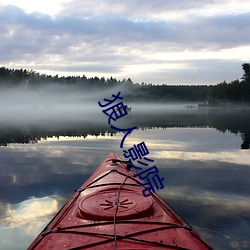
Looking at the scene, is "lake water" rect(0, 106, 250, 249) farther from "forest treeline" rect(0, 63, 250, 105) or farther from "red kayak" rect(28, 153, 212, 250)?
"forest treeline" rect(0, 63, 250, 105)

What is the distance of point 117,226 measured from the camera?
479 cm

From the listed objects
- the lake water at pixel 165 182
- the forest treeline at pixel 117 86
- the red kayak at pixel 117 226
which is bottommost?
the lake water at pixel 165 182

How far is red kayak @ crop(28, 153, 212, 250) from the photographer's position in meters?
4.34

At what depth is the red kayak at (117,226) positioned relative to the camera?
14.2ft

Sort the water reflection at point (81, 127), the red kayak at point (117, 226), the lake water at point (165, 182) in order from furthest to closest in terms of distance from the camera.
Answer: the water reflection at point (81, 127) < the lake water at point (165, 182) < the red kayak at point (117, 226)

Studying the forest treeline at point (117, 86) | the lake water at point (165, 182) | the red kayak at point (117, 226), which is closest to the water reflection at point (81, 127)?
the lake water at point (165, 182)

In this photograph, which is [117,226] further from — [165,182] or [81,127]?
[81,127]

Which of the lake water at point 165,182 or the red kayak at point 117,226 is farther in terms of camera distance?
the lake water at point 165,182

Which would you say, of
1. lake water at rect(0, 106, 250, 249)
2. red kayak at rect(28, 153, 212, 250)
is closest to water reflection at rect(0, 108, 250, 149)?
lake water at rect(0, 106, 250, 249)

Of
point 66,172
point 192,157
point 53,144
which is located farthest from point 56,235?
point 53,144

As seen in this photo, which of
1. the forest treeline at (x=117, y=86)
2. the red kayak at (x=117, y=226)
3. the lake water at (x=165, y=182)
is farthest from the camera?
the forest treeline at (x=117, y=86)

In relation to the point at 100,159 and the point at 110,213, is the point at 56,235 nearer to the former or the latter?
the point at 110,213

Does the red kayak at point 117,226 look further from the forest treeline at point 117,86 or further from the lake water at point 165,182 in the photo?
the forest treeline at point 117,86

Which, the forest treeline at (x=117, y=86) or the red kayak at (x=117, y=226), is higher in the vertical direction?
the forest treeline at (x=117, y=86)
